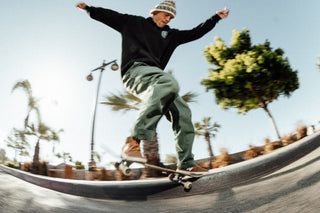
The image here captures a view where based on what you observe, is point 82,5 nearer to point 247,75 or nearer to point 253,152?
point 253,152

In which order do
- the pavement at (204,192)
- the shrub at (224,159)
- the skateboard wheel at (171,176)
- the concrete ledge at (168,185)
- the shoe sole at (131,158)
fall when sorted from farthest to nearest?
the shrub at (224,159) → the skateboard wheel at (171,176) → the concrete ledge at (168,185) → the shoe sole at (131,158) → the pavement at (204,192)

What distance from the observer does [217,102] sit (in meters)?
13.4

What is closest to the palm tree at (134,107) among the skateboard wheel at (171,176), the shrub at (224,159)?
the shrub at (224,159)

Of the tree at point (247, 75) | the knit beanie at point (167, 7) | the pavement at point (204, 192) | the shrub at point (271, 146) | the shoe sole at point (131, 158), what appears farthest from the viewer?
the tree at point (247, 75)

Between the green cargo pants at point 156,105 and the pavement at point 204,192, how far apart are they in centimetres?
35

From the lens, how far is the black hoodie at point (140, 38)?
1.56 meters

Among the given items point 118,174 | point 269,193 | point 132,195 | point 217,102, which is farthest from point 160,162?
point 217,102

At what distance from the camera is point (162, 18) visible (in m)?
1.83

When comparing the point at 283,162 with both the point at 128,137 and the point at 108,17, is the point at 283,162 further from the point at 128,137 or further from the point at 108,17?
the point at 108,17

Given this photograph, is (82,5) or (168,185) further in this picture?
(82,5)

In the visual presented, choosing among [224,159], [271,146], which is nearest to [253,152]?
[271,146]

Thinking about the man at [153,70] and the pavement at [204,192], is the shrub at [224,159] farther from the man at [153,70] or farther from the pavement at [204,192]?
the pavement at [204,192]

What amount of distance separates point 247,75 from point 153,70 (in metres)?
12.4

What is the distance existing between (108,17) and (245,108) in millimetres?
13738
